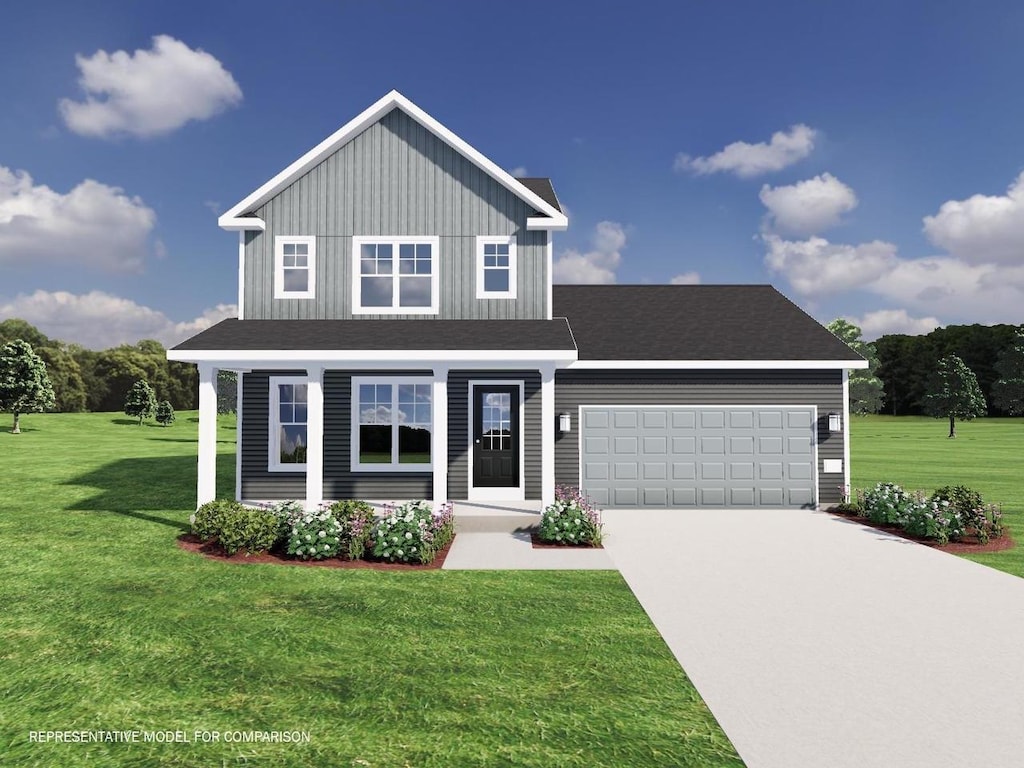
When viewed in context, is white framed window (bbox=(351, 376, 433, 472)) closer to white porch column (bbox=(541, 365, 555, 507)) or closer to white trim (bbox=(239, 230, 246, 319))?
white trim (bbox=(239, 230, 246, 319))

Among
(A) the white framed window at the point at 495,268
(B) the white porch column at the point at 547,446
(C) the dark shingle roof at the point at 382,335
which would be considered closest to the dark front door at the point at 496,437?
(C) the dark shingle roof at the point at 382,335

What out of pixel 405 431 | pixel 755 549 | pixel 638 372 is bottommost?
pixel 755 549

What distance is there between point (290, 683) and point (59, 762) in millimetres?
1631

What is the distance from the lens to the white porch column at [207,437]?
37.3 ft

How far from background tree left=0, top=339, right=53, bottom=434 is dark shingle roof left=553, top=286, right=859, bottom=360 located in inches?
1372

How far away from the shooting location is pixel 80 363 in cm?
6756

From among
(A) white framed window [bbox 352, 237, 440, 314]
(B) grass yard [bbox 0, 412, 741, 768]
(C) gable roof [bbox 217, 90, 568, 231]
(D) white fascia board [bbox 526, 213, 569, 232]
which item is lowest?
(B) grass yard [bbox 0, 412, 741, 768]

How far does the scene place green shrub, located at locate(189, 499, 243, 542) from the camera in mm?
10023

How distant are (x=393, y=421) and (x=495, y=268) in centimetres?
440

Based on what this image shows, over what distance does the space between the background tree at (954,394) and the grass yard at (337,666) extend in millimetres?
55954

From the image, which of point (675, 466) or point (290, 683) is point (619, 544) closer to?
point (675, 466)

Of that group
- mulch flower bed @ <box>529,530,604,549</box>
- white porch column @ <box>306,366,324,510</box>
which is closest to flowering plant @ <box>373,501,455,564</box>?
mulch flower bed @ <box>529,530,604,549</box>

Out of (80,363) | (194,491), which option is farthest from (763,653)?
(80,363)

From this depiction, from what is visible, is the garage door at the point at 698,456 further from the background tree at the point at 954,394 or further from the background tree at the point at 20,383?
the background tree at the point at 954,394
